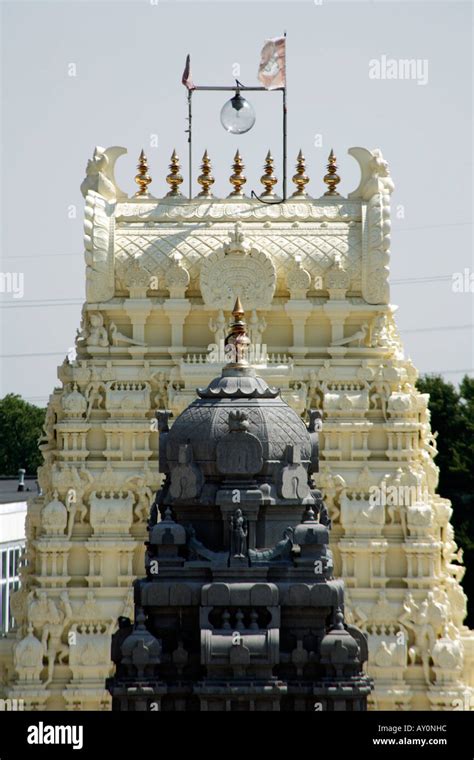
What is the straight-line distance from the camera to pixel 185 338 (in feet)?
255

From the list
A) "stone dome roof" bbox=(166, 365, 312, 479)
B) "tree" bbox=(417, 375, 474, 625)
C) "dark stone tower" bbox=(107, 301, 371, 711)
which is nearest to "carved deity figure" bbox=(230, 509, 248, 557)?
"dark stone tower" bbox=(107, 301, 371, 711)

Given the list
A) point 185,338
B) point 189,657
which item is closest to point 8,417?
point 185,338

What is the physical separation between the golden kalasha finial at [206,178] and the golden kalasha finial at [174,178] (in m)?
0.61

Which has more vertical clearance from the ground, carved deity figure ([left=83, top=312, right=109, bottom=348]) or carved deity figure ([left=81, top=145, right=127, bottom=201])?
carved deity figure ([left=81, top=145, right=127, bottom=201])

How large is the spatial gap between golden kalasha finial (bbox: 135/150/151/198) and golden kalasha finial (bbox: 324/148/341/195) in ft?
16.4

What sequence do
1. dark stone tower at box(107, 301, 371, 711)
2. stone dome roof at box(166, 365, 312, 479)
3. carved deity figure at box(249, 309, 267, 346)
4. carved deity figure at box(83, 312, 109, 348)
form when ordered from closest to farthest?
dark stone tower at box(107, 301, 371, 711)
stone dome roof at box(166, 365, 312, 479)
carved deity figure at box(249, 309, 267, 346)
carved deity figure at box(83, 312, 109, 348)

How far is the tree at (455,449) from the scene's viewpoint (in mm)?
104562

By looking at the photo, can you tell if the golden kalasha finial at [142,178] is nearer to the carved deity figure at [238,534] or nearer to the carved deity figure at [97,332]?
the carved deity figure at [97,332]

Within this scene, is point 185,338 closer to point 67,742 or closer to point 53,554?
point 53,554

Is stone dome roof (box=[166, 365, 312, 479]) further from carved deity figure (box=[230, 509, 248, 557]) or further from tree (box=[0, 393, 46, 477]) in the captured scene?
tree (box=[0, 393, 46, 477])

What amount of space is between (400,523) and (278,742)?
86.1ft

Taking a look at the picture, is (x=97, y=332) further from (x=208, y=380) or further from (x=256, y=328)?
(x=256, y=328)

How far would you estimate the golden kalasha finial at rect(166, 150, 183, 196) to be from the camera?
262 ft

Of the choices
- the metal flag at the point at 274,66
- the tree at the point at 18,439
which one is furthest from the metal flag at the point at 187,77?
the tree at the point at 18,439
